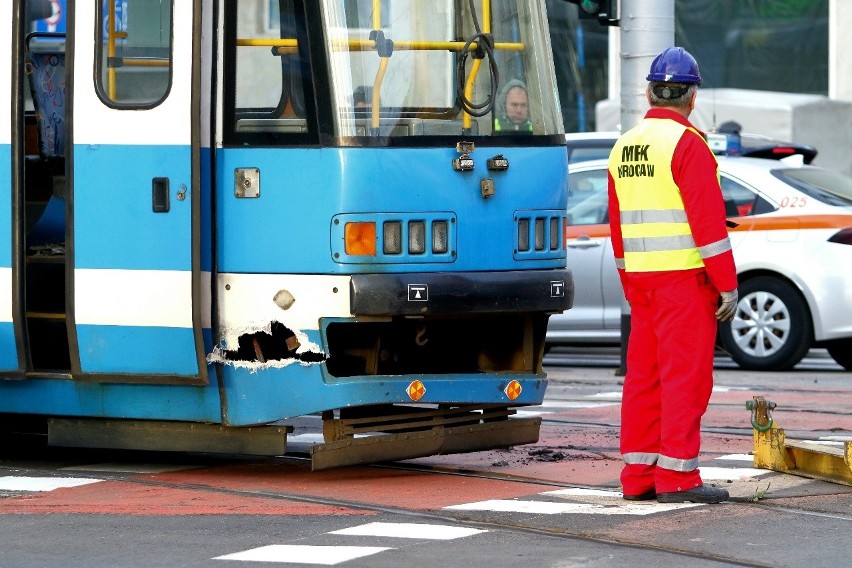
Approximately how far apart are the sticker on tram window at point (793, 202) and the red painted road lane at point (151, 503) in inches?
277

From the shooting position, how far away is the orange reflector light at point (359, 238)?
805cm

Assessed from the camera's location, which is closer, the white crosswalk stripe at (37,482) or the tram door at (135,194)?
the tram door at (135,194)

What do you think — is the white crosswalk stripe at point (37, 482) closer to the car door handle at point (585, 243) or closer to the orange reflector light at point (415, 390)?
the orange reflector light at point (415, 390)

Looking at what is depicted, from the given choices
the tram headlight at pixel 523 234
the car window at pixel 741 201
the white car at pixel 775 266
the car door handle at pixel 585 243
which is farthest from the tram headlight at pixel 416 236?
the car door handle at pixel 585 243

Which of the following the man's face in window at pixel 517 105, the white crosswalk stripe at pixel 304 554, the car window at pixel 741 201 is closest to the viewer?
Answer: the white crosswalk stripe at pixel 304 554

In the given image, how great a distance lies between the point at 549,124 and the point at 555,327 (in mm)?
6435

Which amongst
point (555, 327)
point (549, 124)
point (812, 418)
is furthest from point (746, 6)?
point (549, 124)

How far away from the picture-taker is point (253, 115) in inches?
325

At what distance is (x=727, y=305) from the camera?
752 cm

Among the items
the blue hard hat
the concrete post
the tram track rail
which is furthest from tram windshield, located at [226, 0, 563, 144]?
the concrete post

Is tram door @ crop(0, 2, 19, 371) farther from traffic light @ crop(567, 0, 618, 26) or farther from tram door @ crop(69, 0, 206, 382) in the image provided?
traffic light @ crop(567, 0, 618, 26)

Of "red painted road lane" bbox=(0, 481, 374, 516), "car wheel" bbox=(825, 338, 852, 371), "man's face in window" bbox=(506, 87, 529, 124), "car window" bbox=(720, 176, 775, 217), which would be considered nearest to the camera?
"red painted road lane" bbox=(0, 481, 374, 516)

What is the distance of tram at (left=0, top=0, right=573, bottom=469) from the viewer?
8.11 metres

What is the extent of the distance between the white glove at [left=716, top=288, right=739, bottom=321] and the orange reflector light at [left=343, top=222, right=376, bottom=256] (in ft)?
4.97
